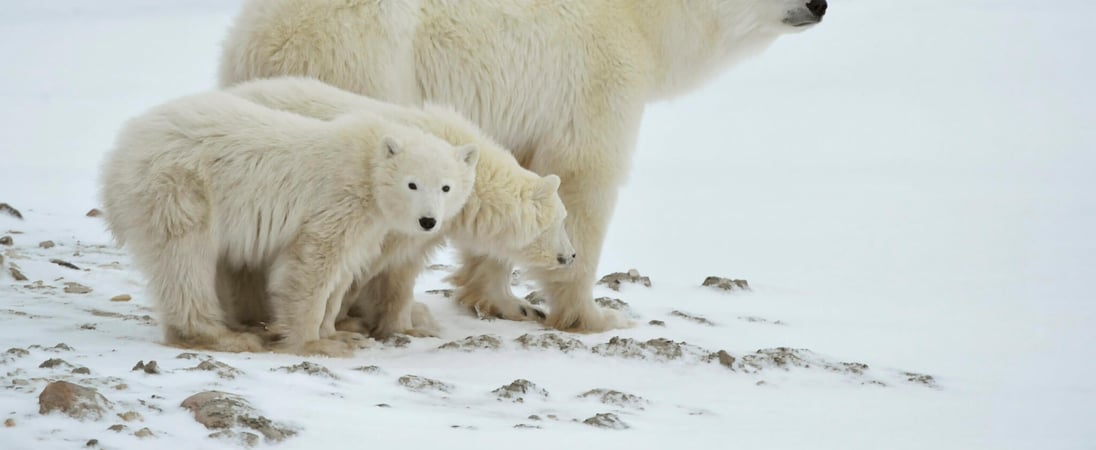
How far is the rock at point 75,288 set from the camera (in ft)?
22.5

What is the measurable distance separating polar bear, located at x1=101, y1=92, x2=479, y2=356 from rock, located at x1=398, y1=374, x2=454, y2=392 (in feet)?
2.71

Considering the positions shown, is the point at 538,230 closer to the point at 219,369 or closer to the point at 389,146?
the point at 389,146

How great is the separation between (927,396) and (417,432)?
253 cm

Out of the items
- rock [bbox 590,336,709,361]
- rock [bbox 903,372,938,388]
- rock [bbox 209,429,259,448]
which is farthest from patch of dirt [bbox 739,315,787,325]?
rock [bbox 209,429,259,448]

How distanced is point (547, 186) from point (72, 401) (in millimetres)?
2873

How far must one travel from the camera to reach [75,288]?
6922 mm

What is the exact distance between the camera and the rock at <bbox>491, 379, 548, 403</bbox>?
489 cm

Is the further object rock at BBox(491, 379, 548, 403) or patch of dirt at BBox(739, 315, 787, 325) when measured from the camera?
patch of dirt at BBox(739, 315, 787, 325)

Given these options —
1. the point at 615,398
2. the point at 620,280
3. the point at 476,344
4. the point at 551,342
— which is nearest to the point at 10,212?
the point at 620,280

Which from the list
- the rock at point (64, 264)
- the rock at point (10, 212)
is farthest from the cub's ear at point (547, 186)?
the rock at point (10, 212)

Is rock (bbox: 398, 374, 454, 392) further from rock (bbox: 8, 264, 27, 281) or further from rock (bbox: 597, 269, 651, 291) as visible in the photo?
rock (bbox: 597, 269, 651, 291)

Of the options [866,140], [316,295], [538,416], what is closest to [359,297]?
[316,295]

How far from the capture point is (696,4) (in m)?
7.09

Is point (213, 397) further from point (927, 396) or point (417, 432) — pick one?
point (927, 396)
